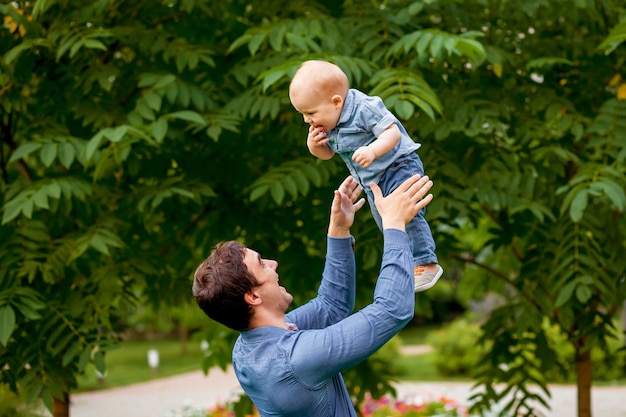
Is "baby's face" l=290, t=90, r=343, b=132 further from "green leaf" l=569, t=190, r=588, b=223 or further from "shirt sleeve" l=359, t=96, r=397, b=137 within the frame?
"green leaf" l=569, t=190, r=588, b=223

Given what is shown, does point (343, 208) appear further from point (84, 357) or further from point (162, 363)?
point (162, 363)

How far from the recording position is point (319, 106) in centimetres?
279

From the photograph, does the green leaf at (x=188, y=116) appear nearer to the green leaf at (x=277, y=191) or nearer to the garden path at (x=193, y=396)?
the green leaf at (x=277, y=191)

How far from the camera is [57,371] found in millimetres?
5461

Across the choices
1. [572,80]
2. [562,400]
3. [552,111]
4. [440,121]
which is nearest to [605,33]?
[572,80]

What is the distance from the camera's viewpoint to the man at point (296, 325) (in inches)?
103

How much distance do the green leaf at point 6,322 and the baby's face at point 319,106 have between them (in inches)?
102

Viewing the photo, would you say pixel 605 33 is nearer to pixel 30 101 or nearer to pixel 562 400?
pixel 30 101

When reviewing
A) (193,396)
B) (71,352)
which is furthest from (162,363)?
(71,352)

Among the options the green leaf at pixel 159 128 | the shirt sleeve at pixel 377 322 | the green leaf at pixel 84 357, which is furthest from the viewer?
the green leaf at pixel 84 357

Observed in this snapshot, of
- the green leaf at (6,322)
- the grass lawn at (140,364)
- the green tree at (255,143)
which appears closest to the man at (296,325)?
the green tree at (255,143)

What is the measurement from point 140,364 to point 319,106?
62.3 ft

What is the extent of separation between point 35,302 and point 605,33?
3.78 metres

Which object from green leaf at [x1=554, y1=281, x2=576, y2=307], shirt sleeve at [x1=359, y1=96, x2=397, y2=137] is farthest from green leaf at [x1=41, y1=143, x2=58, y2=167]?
green leaf at [x1=554, y1=281, x2=576, y2=307]
